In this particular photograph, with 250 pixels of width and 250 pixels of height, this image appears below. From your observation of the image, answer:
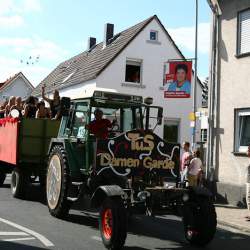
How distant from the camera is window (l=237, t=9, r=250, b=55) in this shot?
14.1 metres

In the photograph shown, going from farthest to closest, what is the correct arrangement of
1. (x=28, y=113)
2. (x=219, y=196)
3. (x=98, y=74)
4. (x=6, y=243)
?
(x=98, y=74)
(x=219, y=196)
(x=28, y=113)
(x=6, y=243)

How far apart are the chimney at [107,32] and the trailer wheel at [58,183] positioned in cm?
2377

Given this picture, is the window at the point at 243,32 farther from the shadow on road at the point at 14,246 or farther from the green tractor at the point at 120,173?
the shadow on road at the point at 14,246

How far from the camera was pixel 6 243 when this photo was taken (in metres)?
7.23

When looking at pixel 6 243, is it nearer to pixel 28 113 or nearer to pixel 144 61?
pixel 28 113

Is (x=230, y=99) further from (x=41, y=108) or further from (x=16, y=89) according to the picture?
(x=16, y=89)

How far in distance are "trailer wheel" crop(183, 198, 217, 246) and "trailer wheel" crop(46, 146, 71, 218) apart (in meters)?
2.28

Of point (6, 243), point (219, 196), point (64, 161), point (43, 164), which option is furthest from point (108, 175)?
point (219, 196)

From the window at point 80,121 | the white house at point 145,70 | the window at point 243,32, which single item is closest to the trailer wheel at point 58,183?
the window at point 80,121

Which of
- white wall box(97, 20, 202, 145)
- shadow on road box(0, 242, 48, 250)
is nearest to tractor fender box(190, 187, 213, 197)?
shadow on road box(0, 242, 48, 250)

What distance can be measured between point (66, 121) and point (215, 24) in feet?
22.8

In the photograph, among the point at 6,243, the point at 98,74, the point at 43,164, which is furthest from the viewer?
the point at 98,74

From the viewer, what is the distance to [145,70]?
95.5 feet

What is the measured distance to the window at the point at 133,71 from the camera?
29022 millimetres
